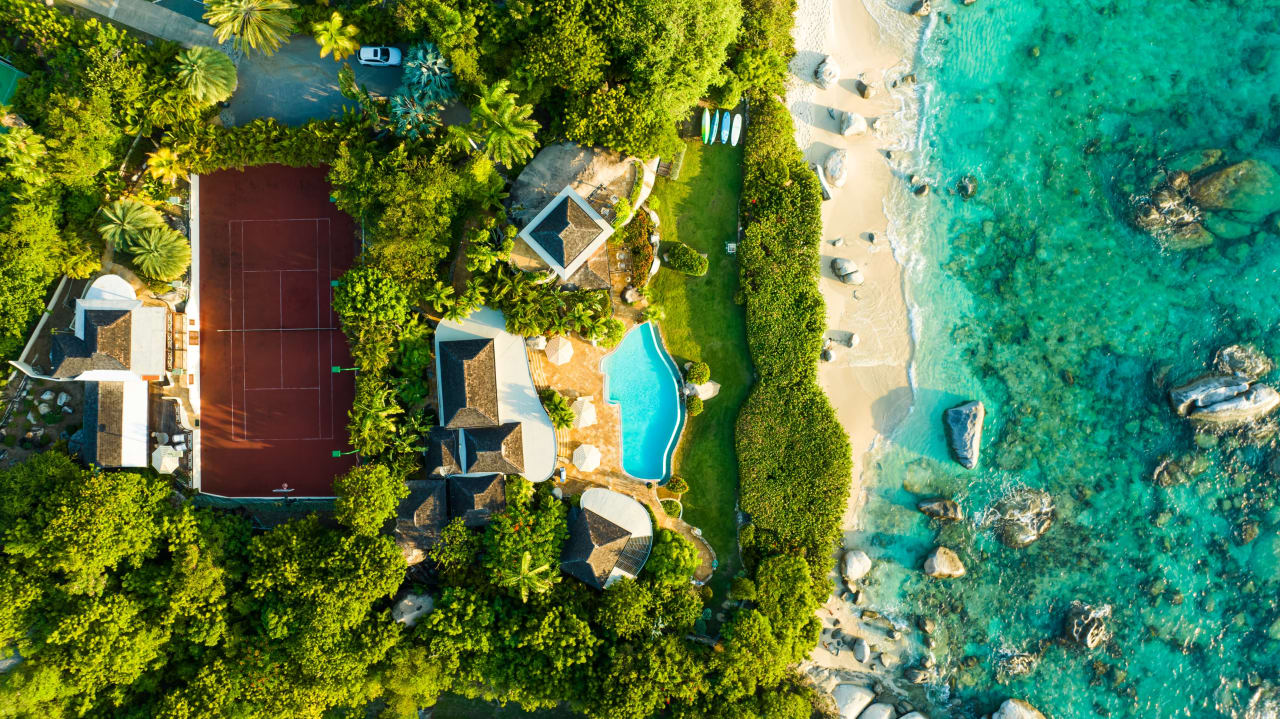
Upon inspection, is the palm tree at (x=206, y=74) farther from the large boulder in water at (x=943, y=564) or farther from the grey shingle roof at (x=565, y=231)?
the large boulder in water at (x=943, y=564)

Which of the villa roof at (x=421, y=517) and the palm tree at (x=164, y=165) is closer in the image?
the palm tree at (x=164, y=165)

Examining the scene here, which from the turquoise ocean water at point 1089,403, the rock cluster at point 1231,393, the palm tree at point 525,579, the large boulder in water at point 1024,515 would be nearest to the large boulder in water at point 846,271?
the turquoise ocean water at point 1089,403

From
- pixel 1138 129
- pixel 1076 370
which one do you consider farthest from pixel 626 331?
pixel 1138 129

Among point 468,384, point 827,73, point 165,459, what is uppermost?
point 827,73

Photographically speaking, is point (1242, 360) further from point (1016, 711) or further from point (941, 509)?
point (1016, 711)

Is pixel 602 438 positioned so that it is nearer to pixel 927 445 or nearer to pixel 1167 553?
pixel 927 445

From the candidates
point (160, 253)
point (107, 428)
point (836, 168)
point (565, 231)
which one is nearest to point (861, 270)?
point (836, 168)
